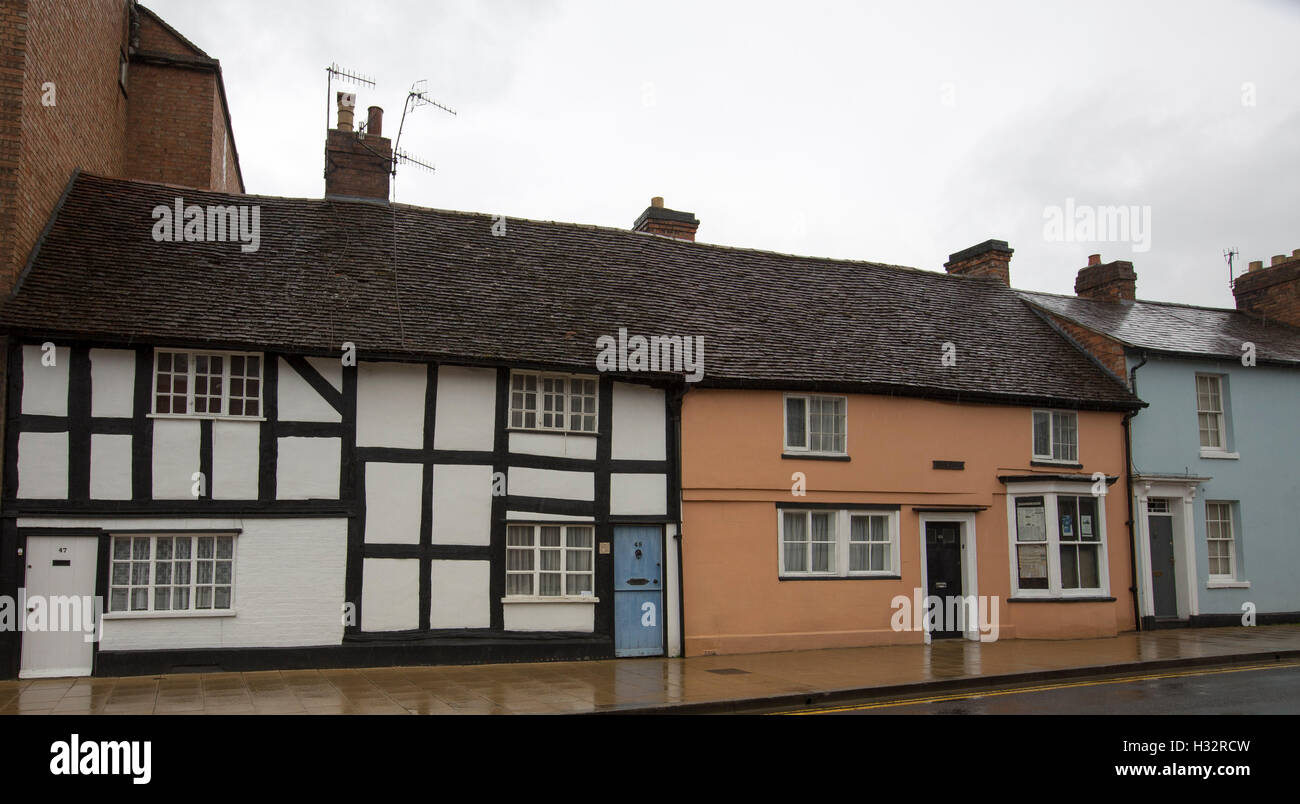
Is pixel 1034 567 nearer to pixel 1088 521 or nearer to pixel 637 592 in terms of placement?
pixel 1088 521

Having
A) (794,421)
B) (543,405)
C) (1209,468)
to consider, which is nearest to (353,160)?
(543,405)

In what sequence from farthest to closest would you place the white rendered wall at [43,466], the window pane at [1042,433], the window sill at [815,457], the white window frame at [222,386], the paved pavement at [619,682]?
the window pane at [1042,433], the window sill at [815,457], the white window frame at [222,386], the white rendered wall at [43,466], the paved pavement at [619,682]

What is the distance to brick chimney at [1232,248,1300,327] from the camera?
2497cm

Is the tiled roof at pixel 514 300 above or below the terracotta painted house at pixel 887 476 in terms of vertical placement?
above

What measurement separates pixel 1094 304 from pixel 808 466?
1148 cm

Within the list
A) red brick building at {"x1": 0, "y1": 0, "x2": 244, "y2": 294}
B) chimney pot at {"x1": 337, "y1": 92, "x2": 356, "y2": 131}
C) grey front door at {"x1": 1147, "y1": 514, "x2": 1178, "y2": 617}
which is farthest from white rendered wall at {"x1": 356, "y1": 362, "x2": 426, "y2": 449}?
grey front door at {"x1": 1147, "y1": 514, "x2": 1178, "y2": 617}

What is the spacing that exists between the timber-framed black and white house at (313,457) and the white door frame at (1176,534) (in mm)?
10371

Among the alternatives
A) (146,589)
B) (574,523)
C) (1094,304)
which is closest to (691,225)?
(574,523)

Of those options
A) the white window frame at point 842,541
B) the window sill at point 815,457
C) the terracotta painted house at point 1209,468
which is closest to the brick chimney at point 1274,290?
the terracotta painted house at point 1209,468

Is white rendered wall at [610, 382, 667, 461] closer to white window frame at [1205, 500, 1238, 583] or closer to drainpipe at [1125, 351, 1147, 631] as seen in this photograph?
drainpipe at [1125, 351, 1147, 631]

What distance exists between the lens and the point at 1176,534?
822 inches

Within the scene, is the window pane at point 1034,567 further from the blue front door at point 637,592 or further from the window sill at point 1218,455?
the blue front door at point 637,592

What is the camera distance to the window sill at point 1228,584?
20812 mm
